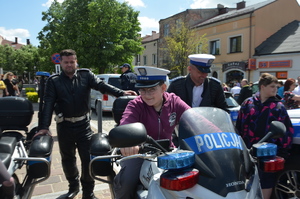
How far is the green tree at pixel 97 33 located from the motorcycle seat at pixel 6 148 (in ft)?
54.0

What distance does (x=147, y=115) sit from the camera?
2.25 m

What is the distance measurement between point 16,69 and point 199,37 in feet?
130

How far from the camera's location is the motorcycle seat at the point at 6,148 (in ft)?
8.12

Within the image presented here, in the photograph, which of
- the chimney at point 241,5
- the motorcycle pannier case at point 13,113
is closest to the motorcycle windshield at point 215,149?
the motorcycle pannier case at point 13,113

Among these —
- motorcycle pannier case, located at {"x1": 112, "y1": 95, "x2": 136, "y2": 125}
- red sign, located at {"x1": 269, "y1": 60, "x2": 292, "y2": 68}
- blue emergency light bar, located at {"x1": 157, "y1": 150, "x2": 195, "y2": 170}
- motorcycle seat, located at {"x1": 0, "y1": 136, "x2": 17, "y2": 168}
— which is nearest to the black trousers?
motorcycle pannier case, located at {"x1": 112, "y1": 95, "x2": 136, "y2": 125}

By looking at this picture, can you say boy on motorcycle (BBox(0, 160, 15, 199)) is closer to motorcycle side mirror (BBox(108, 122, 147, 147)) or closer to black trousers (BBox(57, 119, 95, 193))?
motorcycle side mirror (BBox(108, 122, 147, 147))

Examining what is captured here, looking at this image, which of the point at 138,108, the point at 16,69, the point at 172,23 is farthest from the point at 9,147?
the point at 16,69

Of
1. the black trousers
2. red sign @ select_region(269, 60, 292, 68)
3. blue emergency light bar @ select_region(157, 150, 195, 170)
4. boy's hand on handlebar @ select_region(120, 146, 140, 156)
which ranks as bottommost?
the black trousers

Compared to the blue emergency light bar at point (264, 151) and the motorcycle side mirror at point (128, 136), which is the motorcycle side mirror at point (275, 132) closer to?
the blue emergency light bar at point (264, 151)

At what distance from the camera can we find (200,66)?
3.16m

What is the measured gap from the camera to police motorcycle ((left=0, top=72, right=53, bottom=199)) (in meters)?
2.58

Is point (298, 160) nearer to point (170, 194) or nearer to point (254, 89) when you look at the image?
point (170, 194)

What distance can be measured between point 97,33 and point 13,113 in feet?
53.6

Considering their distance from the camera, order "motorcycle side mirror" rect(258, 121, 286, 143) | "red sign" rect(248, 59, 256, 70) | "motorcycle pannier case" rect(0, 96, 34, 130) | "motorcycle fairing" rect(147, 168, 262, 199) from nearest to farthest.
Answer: "motorcycle fairing" rect(147, 168, 262, 199) → "motorcycle side mirror" rect(258, 121, 286, 143) → "motorcycle pannier case" rect(0, 96, 34, 130) → "red sign" rect(248, 59, 256, 70)
